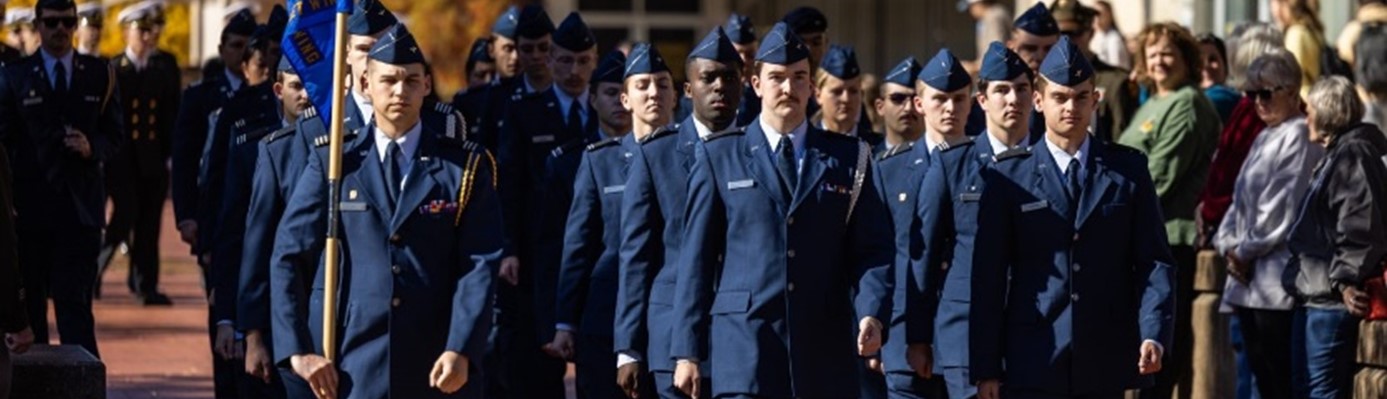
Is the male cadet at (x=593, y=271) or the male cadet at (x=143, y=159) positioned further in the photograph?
the male cadet at (x=143, y=159)

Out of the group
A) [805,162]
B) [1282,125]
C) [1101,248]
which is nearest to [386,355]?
[805,162]

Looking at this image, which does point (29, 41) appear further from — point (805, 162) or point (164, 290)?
point (805, 162)

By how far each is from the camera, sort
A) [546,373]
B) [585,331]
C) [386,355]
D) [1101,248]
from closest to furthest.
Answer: [386,355], [1101,248], [585,331], [546,373]

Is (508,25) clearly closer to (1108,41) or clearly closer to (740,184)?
(1108,41)

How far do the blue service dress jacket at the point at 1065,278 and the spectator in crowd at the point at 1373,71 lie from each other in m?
6.36

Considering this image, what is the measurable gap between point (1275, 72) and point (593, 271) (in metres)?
3.90

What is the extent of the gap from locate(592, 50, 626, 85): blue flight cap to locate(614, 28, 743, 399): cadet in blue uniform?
2.67 meters

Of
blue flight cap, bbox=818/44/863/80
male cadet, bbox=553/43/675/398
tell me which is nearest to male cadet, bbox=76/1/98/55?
blue flight cap, bbox=818/44/863/80

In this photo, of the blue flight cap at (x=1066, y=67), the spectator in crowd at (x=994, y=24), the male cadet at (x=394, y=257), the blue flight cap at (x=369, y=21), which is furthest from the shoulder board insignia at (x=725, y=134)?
the spectator in crowd at (x=994, y=24)

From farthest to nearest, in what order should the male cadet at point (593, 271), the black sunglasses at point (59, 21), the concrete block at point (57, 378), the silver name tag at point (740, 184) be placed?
the black sunglasses at point (59, 21)
the concrete block at point (57, 378)
the male cadet at point (593, 271)
the silver name tag at point (740, 184)

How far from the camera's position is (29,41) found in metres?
23.7

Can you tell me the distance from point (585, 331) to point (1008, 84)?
1.67 metres

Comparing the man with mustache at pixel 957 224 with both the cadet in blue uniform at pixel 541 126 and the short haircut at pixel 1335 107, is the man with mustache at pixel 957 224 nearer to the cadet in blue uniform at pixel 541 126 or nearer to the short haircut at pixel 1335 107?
the short haircut at pixel 1335 107

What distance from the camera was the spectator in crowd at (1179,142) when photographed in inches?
599
